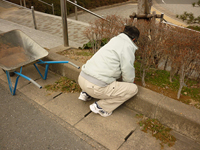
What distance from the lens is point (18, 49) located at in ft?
13.5

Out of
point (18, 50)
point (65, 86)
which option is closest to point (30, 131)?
point (65, 86)

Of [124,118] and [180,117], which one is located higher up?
[180,117]

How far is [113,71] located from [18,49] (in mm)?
2492

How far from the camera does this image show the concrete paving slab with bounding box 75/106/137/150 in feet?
8.63

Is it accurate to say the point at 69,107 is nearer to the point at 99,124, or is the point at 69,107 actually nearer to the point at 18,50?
the point at 99,124

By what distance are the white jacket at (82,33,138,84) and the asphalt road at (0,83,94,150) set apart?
3.30ft

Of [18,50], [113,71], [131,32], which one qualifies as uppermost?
[131,32]

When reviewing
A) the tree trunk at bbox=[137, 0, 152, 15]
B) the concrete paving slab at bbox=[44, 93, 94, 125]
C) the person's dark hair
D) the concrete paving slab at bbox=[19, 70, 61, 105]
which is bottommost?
the concrete paving slab at bbox=[44, 93, 94, 125]

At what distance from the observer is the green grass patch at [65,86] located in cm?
369

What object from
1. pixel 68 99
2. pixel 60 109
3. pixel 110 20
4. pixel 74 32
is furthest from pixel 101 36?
pixel 74 32

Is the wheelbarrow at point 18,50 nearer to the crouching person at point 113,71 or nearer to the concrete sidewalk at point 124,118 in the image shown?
the concrete sidewalk at point 124,118

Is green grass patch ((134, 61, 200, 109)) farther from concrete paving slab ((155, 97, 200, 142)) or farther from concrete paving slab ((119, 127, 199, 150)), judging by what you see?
concrete paving slab ((119, 127, 199, 150))

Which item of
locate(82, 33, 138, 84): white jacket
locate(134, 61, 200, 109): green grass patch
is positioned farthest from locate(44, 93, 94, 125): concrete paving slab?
locate(134, 61, 200, 109): green grass patch

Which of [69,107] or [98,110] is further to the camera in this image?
[69,107]
